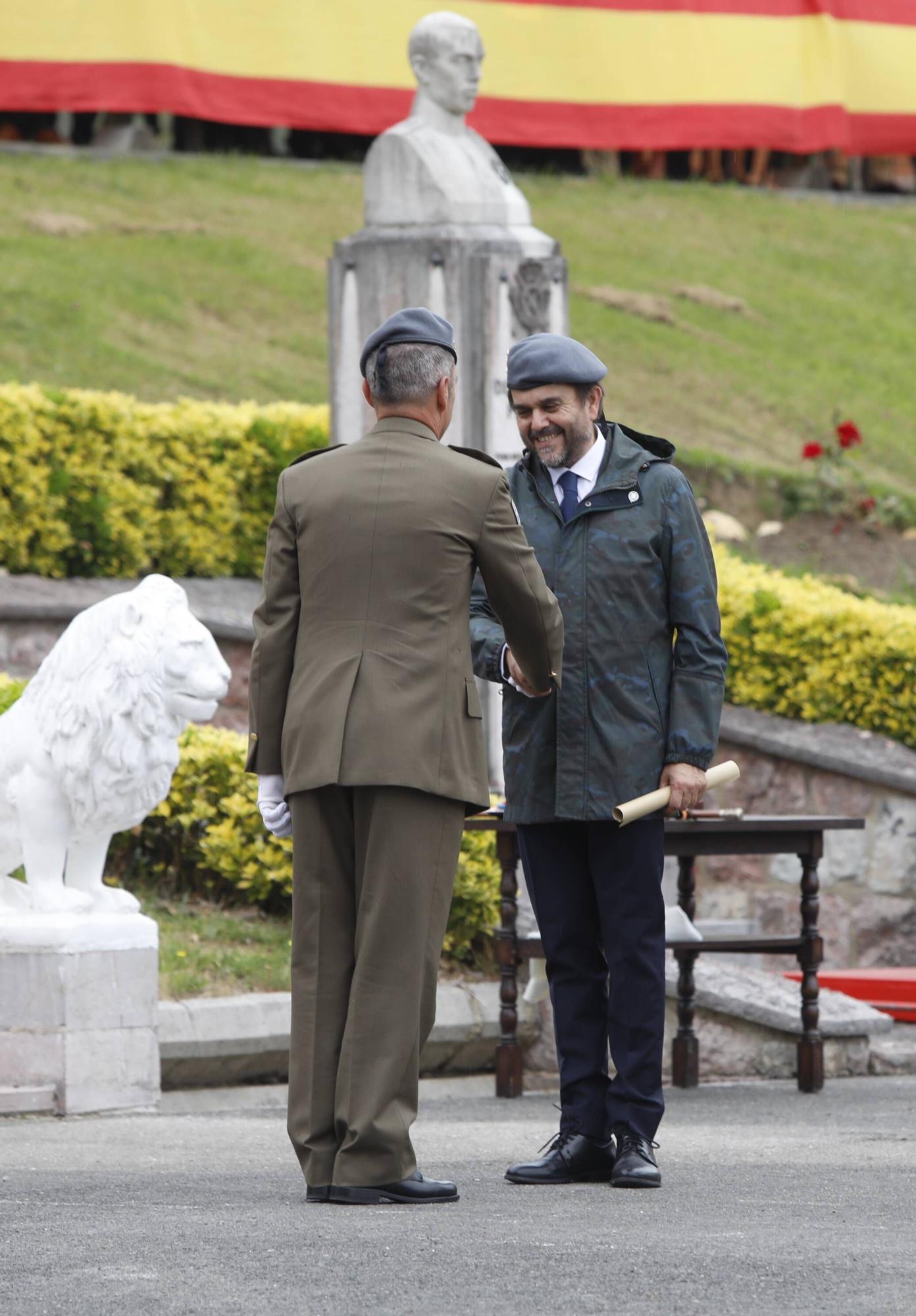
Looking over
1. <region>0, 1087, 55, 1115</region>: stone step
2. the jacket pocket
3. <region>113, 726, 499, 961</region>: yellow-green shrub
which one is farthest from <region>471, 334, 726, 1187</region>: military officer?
<region>113, 726, 499, 961</region>: yellow-green shrub

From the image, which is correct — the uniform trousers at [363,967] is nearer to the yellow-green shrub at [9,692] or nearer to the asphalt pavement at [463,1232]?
the asphalt pavement at [463,1232]

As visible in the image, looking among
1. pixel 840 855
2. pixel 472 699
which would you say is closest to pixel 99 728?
pixel 472 699

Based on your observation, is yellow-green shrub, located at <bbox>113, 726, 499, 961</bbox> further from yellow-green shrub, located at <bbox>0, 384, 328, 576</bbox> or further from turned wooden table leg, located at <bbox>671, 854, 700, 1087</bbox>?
yellow-green shrub, located at <bbox>0, 384, 328, 576</bbox>

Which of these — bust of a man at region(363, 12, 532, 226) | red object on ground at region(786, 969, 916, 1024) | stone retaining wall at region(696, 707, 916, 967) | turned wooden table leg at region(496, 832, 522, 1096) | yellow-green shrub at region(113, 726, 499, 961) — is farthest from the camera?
stone retaining wall at region(696, 707, 916, 967)

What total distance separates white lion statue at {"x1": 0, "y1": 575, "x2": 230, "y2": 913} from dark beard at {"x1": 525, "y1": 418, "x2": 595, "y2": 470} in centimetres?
165

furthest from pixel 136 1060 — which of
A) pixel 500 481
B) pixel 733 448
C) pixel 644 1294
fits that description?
pixel 733 448

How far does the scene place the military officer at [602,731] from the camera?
484 centimetres

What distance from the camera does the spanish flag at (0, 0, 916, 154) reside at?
1708 cm

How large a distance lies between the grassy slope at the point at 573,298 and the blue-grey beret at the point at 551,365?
9.59 meters

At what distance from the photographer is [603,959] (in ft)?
16.4

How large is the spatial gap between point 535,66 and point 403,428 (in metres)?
15.2

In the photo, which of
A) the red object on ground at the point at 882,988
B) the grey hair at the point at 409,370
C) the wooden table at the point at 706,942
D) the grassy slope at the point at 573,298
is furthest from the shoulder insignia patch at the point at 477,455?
the grassy slope at the point at 573,298

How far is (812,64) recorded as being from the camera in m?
20.5

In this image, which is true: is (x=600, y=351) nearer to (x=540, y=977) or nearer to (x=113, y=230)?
(x=113, y=230)
